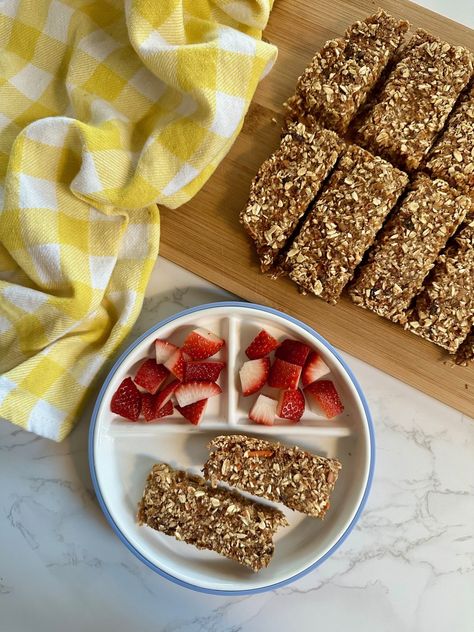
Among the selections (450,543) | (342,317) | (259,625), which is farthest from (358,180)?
(259,625)

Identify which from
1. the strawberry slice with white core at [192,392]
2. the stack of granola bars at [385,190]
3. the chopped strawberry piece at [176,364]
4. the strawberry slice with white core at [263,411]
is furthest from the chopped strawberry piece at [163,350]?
the stack of granola bars at [385,190]

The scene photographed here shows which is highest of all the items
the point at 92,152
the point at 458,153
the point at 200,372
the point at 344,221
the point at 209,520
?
the point at 458,153

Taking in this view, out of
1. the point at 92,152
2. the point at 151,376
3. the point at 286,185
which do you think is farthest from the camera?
the point at 151,376

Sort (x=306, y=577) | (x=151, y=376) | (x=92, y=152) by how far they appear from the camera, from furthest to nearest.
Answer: (x=306, y=577) → (x=151, y=376) → (x=92, y=152)

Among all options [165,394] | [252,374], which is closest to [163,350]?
[165,394]

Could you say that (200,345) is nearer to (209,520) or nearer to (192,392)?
(192,392)

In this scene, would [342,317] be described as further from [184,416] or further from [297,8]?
[297,8]

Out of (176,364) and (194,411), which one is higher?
(176,364)
